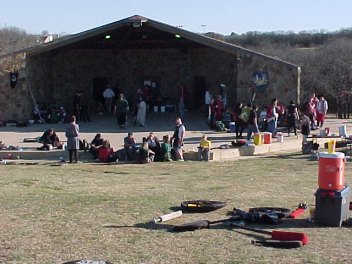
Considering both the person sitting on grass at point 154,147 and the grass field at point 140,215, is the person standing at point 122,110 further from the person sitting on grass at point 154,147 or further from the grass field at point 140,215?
the grass field at point 140,215

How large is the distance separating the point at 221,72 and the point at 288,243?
76.1ft

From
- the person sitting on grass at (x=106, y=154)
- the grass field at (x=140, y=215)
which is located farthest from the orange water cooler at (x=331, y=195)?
the person sitting on grass at (x=106, y=154)

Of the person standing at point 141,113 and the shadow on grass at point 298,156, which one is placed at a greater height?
the person standing at point 141,113

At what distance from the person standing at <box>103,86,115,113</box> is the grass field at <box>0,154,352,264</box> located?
45.2ft

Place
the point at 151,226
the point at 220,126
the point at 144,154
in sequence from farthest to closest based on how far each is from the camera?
the point at 220,126 → the point at 144,154 → the point at 151,226

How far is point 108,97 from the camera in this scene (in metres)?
30.9

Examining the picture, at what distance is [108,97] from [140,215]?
21.2m

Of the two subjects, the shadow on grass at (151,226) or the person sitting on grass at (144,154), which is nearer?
the shadow on grass at (151,226)

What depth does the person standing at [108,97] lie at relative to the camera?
30.8 meters

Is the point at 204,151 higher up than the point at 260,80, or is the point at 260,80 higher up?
the point at 260,80

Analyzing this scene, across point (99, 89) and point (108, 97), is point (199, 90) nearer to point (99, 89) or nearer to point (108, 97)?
point (108, 97)

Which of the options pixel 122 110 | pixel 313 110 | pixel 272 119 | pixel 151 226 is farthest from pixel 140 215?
pixel 313 110

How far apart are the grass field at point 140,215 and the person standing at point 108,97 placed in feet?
45.2

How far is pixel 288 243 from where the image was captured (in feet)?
26.9
